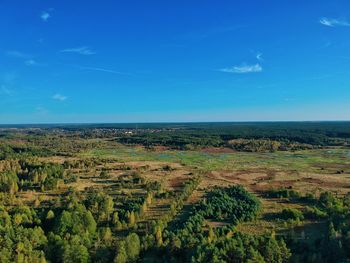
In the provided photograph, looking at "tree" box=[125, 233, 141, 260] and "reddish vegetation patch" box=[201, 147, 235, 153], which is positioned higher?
"reddish vegetation patch" box=[201, 147, 235, 153]

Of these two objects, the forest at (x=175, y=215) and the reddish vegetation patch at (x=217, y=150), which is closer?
the forest at (x=175, y=215)

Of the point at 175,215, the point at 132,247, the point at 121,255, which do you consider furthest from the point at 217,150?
the point at 121,255

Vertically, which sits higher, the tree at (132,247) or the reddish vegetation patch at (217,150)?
the reddish vegetation patch at (217,150)

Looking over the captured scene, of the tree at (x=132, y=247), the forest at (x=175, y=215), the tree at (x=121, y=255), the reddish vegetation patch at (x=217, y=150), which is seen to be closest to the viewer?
the tree at (x=121, y=255)

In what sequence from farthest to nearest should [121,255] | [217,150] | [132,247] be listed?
[217,150], [132,247], [121,255]

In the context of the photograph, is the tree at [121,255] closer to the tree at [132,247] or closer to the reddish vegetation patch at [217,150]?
the tree at [132,247]

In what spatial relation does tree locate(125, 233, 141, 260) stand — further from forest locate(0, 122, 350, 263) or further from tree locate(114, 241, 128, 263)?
tree locate(114, 241, 128, 263)

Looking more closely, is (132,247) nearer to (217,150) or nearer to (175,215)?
(175,215)

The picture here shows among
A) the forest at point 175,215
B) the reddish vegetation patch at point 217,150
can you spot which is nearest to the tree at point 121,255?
the forest at point 175,215

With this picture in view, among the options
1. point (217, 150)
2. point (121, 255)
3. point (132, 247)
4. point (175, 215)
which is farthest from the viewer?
point (217, 150)

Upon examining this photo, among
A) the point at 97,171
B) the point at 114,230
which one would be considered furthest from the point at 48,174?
the point at 114,230

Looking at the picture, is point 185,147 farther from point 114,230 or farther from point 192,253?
point 192,253

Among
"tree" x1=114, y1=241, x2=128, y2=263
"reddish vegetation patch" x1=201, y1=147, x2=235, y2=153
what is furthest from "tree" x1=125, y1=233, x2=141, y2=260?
"reddish vegetation patch" x1=201, y1=147, x2=235, y2=153
